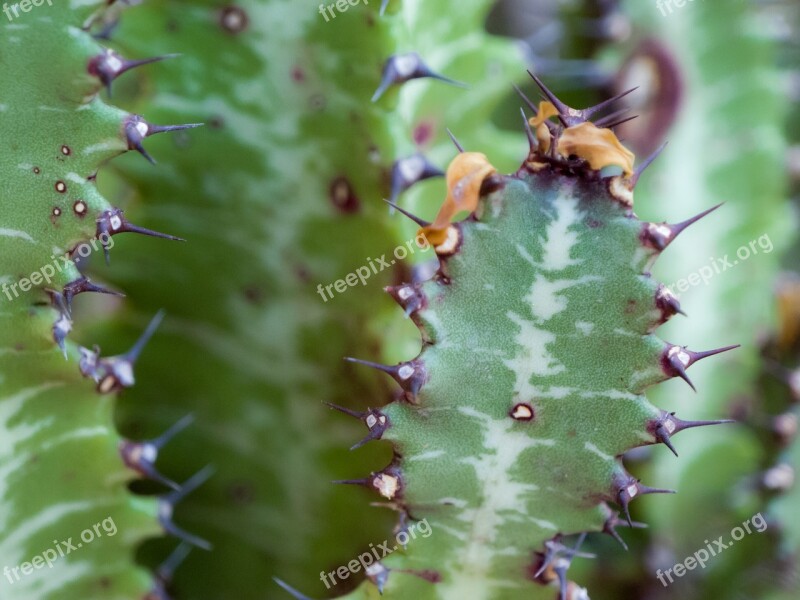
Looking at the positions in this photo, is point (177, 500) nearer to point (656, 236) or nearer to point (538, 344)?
point (538, 344)

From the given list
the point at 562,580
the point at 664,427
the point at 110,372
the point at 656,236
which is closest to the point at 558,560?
the point at 562,580

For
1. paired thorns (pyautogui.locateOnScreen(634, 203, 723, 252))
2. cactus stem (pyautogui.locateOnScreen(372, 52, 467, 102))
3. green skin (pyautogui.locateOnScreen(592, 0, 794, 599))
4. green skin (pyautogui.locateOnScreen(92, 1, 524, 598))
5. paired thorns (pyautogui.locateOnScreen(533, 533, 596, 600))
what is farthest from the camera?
green skin (pyautogui.locateOnScreen(592, 0, 794, 599))

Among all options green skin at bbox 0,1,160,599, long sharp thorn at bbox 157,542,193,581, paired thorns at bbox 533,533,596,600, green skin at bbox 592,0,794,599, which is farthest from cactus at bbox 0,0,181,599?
green skin at bbox 592,0,794,599

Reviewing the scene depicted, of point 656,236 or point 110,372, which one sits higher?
point 656,236

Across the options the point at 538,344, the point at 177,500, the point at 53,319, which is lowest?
the point at 177,500

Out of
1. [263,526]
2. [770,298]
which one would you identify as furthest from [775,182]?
[263,526]

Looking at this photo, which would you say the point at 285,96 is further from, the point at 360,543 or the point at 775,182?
the point at 775,182

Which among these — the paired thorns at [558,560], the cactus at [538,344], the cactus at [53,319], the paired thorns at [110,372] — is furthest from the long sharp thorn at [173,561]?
the paired thorns at [558,560]

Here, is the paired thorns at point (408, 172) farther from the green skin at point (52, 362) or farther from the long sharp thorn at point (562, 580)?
the long sharp thorn at point (562, 580)

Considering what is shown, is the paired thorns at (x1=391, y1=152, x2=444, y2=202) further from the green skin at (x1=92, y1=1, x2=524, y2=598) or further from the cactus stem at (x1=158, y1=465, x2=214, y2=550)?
the cactus stem at (x1=158, y1=465, x2=214, y2=550)
